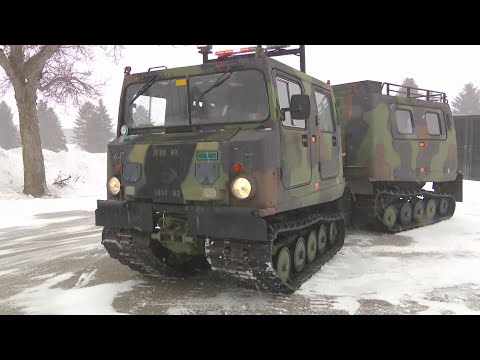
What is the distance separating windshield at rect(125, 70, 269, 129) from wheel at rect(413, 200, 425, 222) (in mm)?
6279

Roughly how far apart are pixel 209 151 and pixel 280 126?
83 cm

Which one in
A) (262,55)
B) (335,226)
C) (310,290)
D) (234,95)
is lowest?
(310,290)

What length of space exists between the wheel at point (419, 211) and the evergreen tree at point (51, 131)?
52.6m

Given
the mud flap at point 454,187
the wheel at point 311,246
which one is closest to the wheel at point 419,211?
the mud flap at point 454,187

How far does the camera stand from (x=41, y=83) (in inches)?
712

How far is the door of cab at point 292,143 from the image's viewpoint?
487 centimetres

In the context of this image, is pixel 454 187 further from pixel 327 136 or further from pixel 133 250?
pixel 133 250

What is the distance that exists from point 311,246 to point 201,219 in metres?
2.05

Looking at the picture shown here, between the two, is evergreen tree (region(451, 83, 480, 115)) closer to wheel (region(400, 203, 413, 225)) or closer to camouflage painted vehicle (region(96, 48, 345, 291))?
wheel (region(400, 203, 413, 225))

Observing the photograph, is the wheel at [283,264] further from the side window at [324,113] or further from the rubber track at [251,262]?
the side window at [324,113]

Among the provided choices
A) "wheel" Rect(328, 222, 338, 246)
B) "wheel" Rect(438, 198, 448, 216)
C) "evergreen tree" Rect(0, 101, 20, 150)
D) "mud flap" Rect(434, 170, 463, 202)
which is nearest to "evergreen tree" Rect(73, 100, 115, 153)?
"evergreen tree" Rect(0, 101, 20, 150)

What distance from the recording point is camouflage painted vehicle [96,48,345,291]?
4.47 meters
